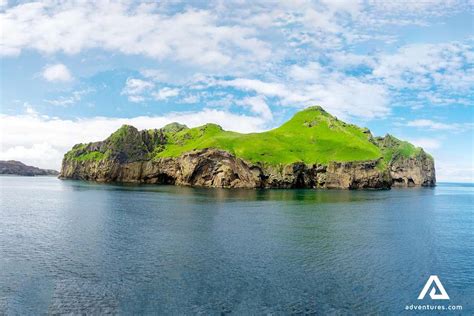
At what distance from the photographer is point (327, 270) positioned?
4125 cm

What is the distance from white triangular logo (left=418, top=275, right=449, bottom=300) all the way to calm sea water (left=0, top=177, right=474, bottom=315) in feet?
1.96

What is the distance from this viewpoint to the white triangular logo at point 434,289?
34.2m

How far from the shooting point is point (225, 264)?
4275 cm

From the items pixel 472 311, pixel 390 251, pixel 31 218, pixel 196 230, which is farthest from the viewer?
pixel 31 218

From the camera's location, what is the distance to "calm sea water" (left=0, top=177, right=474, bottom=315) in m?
31.3

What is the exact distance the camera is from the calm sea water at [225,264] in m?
31.3

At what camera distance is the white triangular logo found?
112 ft

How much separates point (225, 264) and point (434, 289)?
73.9ft

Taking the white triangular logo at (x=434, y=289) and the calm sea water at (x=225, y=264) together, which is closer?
the calm sea water at (x=225, y=264)

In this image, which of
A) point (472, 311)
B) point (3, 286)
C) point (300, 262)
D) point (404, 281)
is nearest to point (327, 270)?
point (300, 262)

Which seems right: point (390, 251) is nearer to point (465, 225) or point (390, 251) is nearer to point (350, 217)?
point (350, 217)

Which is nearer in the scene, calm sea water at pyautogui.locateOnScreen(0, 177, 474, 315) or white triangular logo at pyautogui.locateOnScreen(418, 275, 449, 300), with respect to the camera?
calm sea water at pyautogui.locateOnScreen(0, 177, 474, 315)

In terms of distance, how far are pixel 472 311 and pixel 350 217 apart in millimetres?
53997

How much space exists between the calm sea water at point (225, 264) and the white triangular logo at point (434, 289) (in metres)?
0.60
